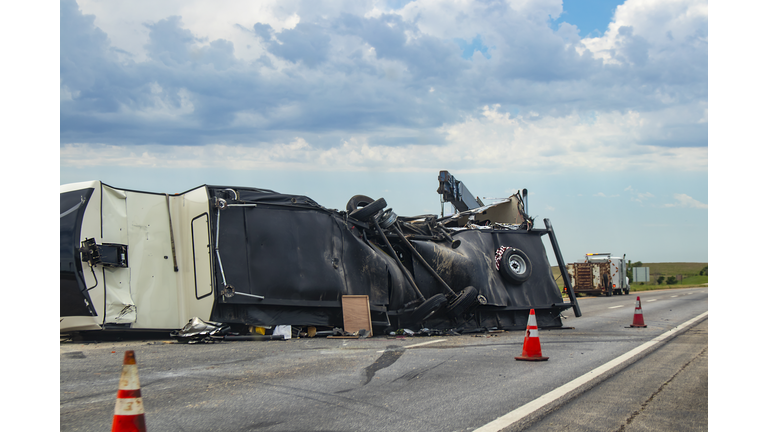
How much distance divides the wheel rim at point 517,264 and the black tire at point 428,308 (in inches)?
93.0

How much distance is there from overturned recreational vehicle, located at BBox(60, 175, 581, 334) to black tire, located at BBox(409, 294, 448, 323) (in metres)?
0.02

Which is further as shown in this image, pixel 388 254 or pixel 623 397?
pixel 388 254

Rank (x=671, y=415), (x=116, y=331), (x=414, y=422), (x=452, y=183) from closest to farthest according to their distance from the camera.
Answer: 1. (x=414, y=422)
2. (x=671, y=415)
3. (x=116, y=331)
4. (x=452, y=183)

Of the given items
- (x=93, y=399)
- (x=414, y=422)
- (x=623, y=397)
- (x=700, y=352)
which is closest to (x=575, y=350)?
(x=700, y=352)

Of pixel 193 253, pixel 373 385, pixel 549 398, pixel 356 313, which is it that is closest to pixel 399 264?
pixel 356 313

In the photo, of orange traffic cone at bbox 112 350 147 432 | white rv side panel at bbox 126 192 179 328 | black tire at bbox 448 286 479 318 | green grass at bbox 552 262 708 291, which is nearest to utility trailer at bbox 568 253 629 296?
→ green grass at bbox 552 262 708 291

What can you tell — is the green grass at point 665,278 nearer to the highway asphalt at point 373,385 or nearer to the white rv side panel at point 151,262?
the highway asphalt at point 373,385

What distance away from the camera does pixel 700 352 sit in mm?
8867

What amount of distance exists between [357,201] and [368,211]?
799 millimetres

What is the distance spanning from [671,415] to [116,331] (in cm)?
764

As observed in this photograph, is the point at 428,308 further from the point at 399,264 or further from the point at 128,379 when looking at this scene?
the point at 128,379

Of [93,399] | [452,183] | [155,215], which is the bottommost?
[93,399]

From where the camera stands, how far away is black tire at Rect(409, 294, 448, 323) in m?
11.0

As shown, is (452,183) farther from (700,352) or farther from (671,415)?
(671,415)
